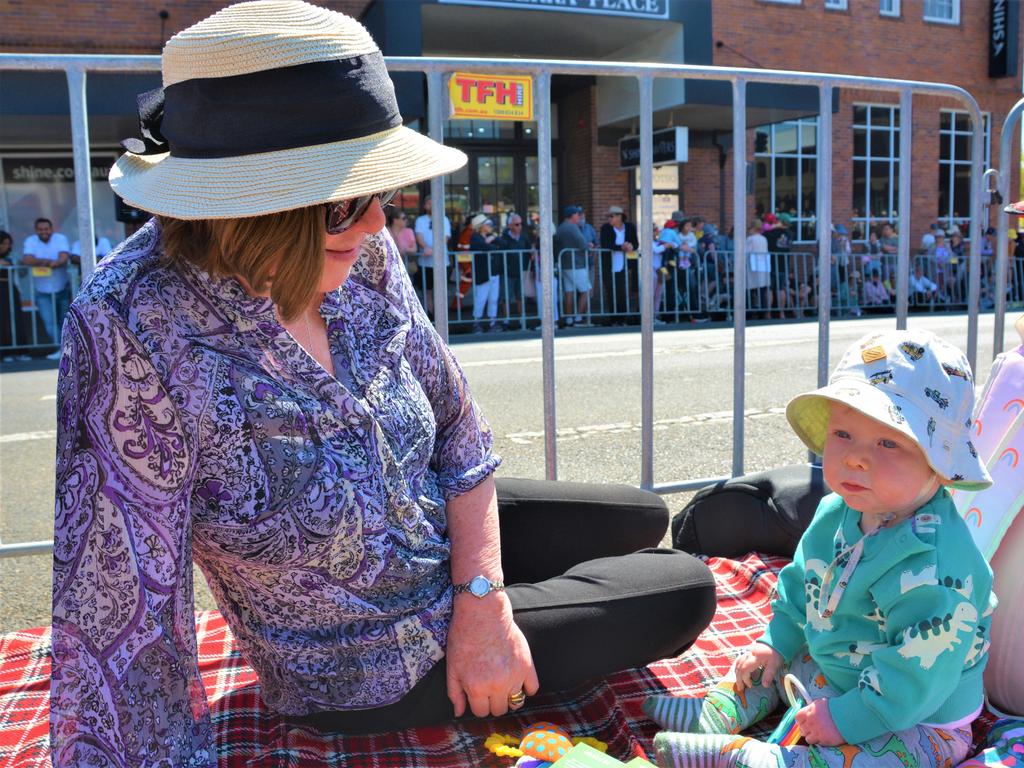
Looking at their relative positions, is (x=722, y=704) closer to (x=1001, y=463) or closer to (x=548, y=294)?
(x=1001, y=463)

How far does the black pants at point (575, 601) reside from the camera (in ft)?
6.06

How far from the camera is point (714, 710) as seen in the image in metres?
1.89

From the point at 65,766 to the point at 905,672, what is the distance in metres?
1.32

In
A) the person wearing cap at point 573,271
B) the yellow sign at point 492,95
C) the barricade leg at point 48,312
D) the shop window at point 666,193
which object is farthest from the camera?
the shop window at point 666,193

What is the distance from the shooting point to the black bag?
2.75 meters

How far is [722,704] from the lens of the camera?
1901 mm

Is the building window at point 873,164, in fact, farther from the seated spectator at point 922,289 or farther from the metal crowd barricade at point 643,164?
the metal crowd barricade at point 643,164

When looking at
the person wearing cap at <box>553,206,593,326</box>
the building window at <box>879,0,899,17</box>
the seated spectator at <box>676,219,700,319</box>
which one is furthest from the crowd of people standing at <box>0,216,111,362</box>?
the building window at <box>879,0,899,17</box>

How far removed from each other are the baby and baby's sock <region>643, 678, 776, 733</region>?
0.13 m

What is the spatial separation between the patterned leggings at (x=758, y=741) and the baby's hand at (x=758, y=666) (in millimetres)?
21

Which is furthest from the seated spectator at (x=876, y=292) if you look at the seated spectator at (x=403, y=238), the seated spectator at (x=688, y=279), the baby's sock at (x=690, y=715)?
the baby's sock at (x=690, y=715)

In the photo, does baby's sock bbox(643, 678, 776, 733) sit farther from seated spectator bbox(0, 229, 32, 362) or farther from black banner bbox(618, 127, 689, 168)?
black banner bbox(618, 127, 689, 168)

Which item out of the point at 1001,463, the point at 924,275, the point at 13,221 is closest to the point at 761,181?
the point at 924,275

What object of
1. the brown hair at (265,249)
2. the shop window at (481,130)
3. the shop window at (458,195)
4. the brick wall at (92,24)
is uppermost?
the brick wall at (92,24)
